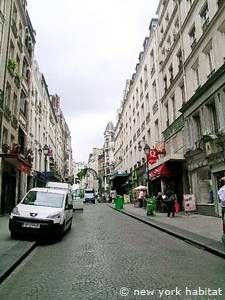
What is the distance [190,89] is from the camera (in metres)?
23.0

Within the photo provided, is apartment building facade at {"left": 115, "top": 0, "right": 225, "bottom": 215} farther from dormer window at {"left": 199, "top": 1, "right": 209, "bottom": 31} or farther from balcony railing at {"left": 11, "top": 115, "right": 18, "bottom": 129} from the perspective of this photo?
balcony railing at {"left": 11, "top": 115, "right": 18, "bottom": 129}

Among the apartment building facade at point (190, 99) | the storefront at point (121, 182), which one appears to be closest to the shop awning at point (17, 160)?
the apartment building facade at point (190, 99)

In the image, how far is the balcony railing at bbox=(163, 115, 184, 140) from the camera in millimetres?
24703

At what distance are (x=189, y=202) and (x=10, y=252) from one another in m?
14.6

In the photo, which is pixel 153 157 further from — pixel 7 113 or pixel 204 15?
pixel 7 113

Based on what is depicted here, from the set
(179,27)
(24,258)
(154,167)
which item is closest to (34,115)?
(154,167)

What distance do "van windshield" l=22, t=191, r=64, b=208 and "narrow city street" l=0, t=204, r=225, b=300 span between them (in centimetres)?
243

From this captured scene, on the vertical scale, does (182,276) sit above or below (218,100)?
below

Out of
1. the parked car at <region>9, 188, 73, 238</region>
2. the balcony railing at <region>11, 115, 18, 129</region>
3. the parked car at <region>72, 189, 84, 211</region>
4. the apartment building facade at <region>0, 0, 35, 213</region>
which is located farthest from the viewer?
the parked car at <region>72, 189, 84, 211</region>

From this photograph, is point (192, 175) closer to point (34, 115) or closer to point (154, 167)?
point (154, 167)

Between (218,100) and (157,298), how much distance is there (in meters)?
14.8

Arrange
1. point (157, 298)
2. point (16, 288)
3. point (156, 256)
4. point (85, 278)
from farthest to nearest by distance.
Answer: point (156, 256), point (85, 278), point (16, 288), point (157, 298)

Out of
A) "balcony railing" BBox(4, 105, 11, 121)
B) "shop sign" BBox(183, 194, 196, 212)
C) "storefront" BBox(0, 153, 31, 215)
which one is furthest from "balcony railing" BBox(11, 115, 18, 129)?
"shop sign" BBox(183, 194, 196, 212)

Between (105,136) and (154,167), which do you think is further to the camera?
(105,136)
